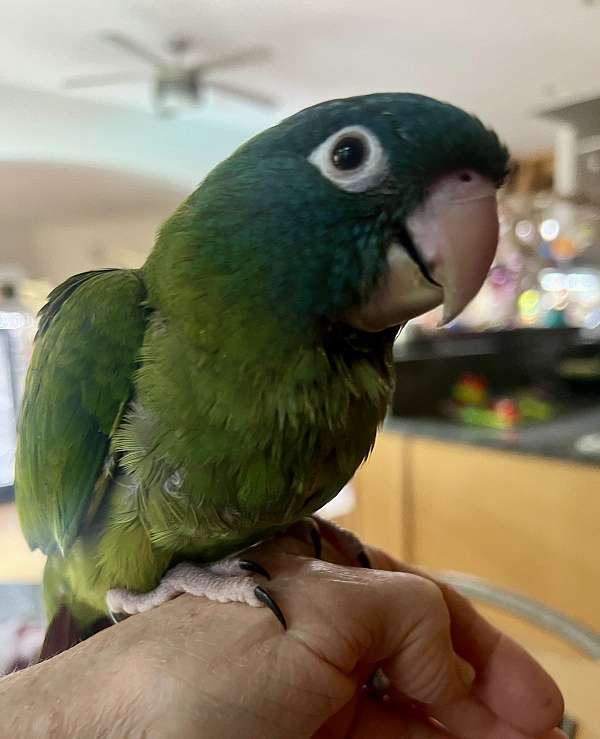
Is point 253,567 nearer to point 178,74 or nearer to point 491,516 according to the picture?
point 491,516

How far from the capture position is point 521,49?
2.65 m

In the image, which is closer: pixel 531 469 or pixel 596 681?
pixel 596 681

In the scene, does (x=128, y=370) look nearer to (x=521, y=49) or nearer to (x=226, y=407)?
(x=226, y=407)

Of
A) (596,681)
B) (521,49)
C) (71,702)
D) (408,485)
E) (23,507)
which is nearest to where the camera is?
(71,702)

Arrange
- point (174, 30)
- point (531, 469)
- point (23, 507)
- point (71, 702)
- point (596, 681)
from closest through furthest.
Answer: point (71, 702)
point (23, 507)
point (596, 681)
point (531, 469)
point (174, 30)

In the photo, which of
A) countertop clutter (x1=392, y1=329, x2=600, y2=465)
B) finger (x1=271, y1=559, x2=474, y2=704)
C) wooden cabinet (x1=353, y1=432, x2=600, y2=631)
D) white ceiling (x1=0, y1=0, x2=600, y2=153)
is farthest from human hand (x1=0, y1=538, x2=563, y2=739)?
white ceiling (x1=0, y1=0, x2=600, y2=153)

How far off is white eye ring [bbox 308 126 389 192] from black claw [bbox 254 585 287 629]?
0.32 meters

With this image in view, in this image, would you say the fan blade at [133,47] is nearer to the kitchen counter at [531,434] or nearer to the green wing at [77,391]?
the kitchen counter at [531,434]

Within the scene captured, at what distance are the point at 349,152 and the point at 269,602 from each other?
0.35 m

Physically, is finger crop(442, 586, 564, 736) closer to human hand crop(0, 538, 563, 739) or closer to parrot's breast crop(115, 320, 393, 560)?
human hand crop(0, 538, 563, 739)

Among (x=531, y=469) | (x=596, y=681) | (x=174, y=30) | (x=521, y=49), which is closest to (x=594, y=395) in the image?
(x=531, y=469)

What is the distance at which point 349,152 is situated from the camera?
453 millimetres

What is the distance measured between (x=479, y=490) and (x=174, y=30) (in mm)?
1935

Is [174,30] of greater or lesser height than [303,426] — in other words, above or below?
above
